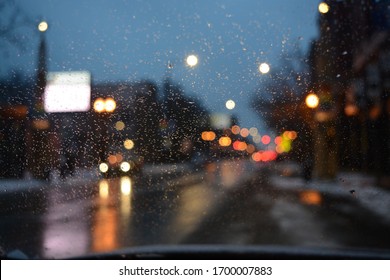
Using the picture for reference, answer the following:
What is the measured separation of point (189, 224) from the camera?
744 cm

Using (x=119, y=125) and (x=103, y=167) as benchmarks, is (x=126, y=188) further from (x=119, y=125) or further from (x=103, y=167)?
(x=119, y=125)

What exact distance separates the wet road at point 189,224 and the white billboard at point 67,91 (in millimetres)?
6485

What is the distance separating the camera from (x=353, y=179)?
18906 millimetres

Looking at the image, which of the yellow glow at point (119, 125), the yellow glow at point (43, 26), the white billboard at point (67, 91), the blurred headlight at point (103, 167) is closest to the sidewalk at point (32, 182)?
the blurred headlight at point (103, 167)

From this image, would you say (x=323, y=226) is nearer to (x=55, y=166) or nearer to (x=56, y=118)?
(x=56, y=118)

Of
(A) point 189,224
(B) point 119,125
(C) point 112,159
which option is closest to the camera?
(A) point 189,224

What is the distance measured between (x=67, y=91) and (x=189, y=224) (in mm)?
12369

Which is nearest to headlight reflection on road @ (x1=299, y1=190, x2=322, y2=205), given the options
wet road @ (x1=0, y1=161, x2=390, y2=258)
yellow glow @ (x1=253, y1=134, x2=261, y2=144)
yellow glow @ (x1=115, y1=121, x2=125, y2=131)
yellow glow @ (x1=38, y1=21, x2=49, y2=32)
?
wet road @ (x1=0, y1=161, x2=390, y2=258)

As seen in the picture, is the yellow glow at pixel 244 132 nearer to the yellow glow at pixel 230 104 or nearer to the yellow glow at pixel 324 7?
the yellow glow at pixel 230 104

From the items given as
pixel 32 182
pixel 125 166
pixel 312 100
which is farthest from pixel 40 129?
pixel 312 100

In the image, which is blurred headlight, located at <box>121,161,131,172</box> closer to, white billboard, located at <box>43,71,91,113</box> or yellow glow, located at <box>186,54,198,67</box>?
white billboard, located at <box>43,71,91,113</box>

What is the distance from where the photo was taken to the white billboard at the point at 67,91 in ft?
55.5
